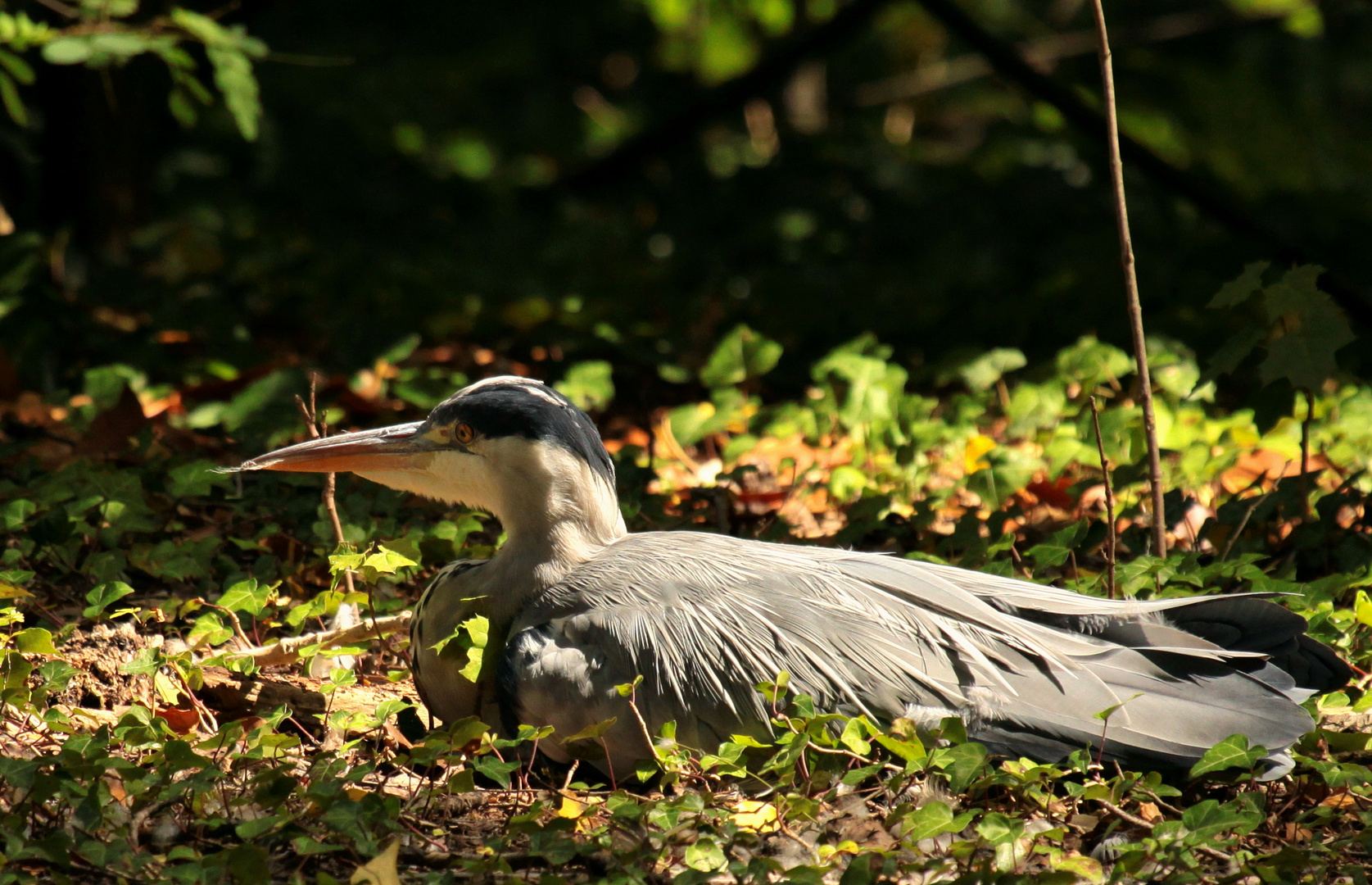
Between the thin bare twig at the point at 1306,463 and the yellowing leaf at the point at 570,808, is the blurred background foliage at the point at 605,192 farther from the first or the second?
the yellowing leaf at the point at 570,808

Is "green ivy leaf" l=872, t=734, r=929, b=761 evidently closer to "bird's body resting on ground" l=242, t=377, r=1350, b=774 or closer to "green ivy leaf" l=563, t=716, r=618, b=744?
"bird's body resting on ground" l=242, t=377, r=1350, b=774

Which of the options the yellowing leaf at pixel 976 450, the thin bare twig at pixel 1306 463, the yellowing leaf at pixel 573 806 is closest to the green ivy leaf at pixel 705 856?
the yellowing leaf at pixel 573 806

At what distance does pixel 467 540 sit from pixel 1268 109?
6.72 metres

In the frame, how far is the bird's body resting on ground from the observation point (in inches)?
131

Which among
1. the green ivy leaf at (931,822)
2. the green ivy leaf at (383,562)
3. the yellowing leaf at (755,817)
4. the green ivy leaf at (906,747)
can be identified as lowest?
the yellowing leaf at (755,817)

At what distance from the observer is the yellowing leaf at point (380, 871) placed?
106 inches

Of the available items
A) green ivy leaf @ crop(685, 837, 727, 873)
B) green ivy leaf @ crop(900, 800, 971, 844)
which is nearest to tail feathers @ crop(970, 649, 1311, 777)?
green ivy leaf @ crop(900, 800, 971, 844)

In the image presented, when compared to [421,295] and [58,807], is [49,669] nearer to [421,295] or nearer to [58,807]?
[58,807]

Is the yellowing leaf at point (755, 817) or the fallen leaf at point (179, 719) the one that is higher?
the fallen leaf at point (179, 719)

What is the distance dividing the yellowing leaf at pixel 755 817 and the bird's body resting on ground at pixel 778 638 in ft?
0.98

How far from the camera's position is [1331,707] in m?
3.54

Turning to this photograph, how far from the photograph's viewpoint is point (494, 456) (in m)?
3.83

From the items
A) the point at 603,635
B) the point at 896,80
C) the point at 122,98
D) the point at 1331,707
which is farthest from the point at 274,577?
the point at 896,80

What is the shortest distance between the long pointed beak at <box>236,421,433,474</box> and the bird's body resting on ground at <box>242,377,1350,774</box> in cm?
12
